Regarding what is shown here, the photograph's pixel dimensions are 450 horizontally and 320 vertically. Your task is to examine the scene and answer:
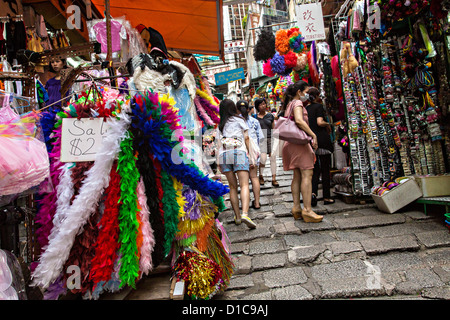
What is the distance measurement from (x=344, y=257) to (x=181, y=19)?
14.3ft

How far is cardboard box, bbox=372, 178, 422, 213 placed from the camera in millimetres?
3781

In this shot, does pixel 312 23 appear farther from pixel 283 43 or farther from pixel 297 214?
pixel 297 214

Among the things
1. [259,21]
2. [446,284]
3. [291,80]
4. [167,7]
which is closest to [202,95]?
[167,7]

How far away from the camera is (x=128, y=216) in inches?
70.2

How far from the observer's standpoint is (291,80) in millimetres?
8609

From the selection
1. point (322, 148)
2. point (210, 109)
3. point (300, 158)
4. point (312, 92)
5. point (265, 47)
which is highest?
point (265, 47)

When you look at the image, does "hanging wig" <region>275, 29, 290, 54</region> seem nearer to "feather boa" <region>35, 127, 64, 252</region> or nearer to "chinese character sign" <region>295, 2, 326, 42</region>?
"chinese character sign" <region>295, 2, 326, 42</region>

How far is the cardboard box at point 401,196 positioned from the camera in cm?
378

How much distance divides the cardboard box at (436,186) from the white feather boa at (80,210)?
3563mm

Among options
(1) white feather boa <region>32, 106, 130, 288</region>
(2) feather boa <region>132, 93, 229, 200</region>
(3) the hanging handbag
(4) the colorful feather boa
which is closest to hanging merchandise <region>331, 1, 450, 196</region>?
(3) the hanging handbag

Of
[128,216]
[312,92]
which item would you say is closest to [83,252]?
[128,216]

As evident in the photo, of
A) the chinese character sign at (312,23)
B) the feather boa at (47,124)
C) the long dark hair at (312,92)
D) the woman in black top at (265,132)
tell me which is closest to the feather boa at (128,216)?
the feather boa at (47,124)

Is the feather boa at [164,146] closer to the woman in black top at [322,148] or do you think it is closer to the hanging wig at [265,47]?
the woman in black top at [322,148]
